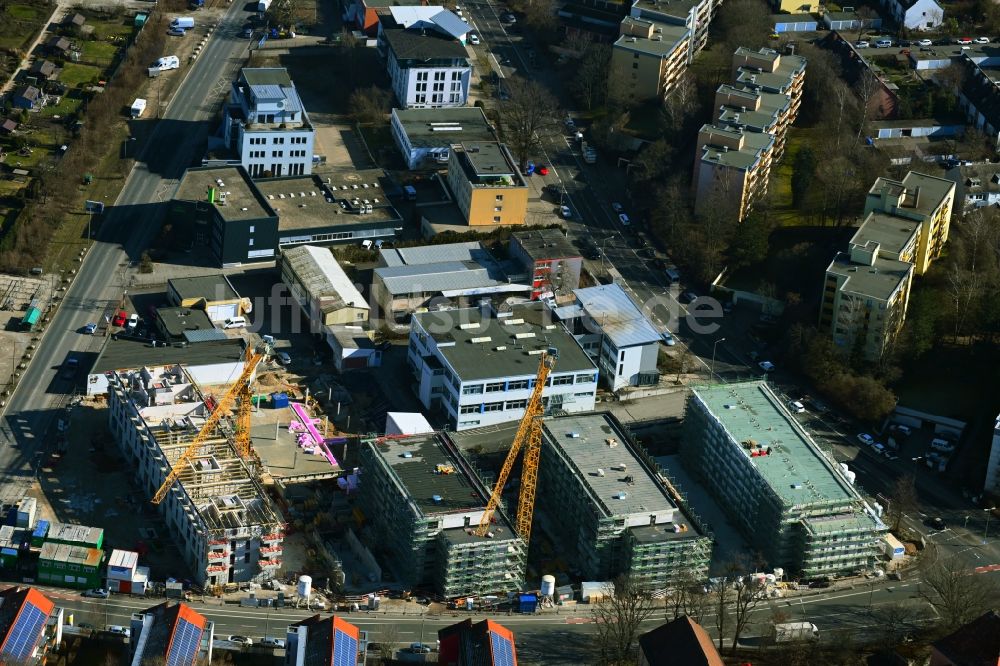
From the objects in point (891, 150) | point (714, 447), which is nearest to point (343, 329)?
point (714, 447)

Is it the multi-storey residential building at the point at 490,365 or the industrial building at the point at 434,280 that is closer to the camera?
the multi-storey residential building at the point at 490,365

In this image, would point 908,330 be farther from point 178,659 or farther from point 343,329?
point 178,659

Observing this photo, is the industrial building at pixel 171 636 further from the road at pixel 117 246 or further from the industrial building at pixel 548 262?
the industrial building at pixel 548 262

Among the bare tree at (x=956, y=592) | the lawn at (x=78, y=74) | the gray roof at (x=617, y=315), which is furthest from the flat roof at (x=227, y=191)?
the bare tree at (x=956, y=592)

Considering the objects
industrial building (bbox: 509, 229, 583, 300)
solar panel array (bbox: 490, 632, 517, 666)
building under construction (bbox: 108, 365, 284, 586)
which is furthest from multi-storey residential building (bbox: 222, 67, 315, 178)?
solar panel array (bbox: 490, 632, 517, 666)

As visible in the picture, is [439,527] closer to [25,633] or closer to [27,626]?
[27,626]
